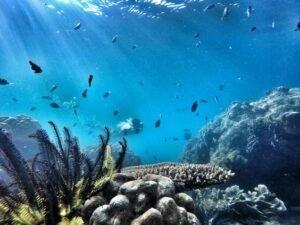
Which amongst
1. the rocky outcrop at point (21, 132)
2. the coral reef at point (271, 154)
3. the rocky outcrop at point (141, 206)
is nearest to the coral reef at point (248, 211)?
the coral reef at point (271, 154)

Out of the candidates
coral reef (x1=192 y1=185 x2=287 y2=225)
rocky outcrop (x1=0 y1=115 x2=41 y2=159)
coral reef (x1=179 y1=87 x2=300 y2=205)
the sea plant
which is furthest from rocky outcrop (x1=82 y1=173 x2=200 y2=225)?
rocky outcrop (x1=0 y1=115 x2=41 y2=159)

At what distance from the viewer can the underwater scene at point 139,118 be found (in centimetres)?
396

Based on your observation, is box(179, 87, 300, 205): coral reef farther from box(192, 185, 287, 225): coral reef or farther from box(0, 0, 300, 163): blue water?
box(0, 0, 300, 163): blue water

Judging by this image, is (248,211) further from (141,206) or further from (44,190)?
(44,190)

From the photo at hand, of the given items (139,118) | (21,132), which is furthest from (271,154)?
(139,118)

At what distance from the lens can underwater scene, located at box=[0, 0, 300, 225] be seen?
3955 millimetres

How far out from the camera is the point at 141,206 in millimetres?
3590

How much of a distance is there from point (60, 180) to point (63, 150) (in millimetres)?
704

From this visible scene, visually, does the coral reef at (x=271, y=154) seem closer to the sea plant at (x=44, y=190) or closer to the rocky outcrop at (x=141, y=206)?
the rocky outcrop at (x=141, y=206)

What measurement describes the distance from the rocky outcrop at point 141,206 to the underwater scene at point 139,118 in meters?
0.01

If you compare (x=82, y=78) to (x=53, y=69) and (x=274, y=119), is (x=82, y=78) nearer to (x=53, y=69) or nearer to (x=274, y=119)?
(x=53, y=69)

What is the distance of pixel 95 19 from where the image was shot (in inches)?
1030

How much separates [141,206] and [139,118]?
31.2m

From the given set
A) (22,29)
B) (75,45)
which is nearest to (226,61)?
(75,45)
